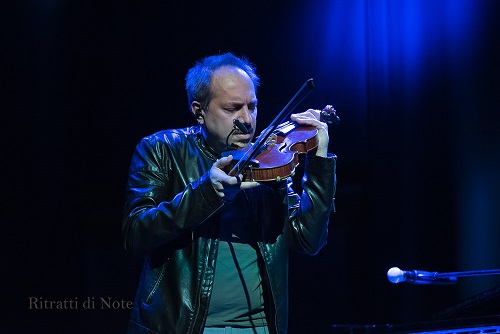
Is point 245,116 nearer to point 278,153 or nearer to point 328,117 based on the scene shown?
point 278,153

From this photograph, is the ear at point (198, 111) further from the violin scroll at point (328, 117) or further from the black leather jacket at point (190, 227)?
the violin scroll at point (328, 117)

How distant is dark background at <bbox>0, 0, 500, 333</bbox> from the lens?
10.00 feet

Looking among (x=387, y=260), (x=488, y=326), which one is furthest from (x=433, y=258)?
(x=488, y=326)

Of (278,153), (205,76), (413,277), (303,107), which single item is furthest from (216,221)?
(303,107)

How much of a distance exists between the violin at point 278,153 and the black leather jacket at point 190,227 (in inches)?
3.0

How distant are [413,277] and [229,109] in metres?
0.77

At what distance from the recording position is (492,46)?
3236 millimetres

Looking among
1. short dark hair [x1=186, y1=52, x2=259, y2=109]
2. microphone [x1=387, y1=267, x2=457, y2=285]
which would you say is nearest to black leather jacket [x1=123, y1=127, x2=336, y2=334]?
short dark hair [x1=186, y1=52, x2=259, y2=109]

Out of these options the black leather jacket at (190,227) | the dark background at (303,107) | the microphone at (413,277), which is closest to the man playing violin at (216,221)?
the black leather jacket at (190,227)

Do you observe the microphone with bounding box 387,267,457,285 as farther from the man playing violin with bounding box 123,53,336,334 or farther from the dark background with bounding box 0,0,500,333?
the dark background with bounding box 0,0,500,333

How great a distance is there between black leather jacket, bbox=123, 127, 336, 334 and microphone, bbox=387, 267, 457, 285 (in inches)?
9.3

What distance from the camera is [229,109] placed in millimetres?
1961

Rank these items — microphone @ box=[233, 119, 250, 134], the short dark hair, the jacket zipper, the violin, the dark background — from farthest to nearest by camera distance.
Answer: the dark background → the short dark hair → microphone @ box=[233, 119, 250, 134] → the jacket zipper → the violin

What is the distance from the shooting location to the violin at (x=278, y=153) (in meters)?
1.61
